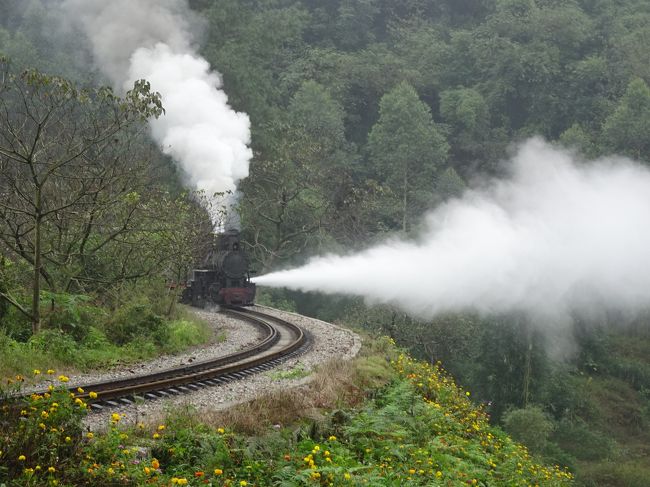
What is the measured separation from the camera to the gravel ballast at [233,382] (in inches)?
418

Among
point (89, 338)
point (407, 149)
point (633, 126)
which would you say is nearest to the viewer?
point (89, 338)

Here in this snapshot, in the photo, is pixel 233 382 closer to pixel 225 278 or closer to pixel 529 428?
pixel 225 278

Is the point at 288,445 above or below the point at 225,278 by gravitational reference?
below

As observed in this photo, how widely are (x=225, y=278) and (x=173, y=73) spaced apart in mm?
13846

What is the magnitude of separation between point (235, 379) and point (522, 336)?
1053 inches

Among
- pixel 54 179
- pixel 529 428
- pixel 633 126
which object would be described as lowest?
pixel 529 428

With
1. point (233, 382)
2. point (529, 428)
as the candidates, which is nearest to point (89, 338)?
point (233, 382)

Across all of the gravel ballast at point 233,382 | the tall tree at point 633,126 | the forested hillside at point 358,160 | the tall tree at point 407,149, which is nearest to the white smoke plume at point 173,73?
the forested hillside at point 358,160

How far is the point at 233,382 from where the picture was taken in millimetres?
13953

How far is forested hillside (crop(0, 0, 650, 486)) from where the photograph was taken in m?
18.6

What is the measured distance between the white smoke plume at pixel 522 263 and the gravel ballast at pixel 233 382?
335 inches

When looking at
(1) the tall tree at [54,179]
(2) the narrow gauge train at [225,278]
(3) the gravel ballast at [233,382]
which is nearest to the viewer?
(3) the gravel ballast at [233,382]

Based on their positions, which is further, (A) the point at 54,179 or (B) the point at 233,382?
(A) the point at 54,179

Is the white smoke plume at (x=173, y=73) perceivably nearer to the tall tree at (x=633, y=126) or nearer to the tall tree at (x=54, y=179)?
the tall tree at (x=54, y=179)
